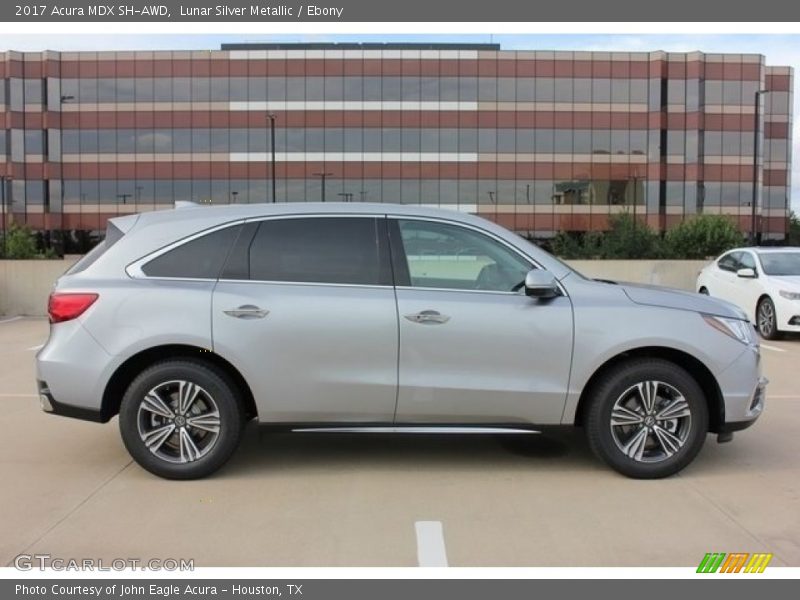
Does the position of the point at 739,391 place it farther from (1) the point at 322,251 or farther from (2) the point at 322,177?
(2) the point at 322,177

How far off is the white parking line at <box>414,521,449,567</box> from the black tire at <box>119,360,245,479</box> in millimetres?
1446

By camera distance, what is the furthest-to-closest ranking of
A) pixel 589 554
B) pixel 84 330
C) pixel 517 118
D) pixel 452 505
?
1. pixel 517 118
2. pixel 84 330
3. pixel 452 505
4. pixel 589 554

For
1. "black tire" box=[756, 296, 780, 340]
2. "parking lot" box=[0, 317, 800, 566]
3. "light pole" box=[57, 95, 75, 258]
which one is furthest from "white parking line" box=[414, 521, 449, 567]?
"light pole" box=[57, 95, 75, 258]

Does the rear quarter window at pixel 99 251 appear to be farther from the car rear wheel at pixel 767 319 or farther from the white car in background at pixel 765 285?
the car rear wheel at pixel 767 319

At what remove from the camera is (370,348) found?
4656 mm

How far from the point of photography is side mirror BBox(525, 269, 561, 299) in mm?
4598

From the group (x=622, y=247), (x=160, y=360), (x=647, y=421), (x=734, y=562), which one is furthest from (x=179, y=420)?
(x=622, y=247)

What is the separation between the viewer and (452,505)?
438 cm

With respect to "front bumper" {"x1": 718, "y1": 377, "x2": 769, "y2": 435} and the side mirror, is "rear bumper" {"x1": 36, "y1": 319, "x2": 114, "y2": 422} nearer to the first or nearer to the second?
the side mirror

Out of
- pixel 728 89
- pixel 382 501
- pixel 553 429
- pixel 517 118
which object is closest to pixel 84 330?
pixel 382 501

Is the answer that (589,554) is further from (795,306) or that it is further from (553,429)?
(795,306)

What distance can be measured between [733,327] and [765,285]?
835cm

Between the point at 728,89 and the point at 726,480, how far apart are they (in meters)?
75.8

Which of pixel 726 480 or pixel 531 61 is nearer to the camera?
pixel 726 480
